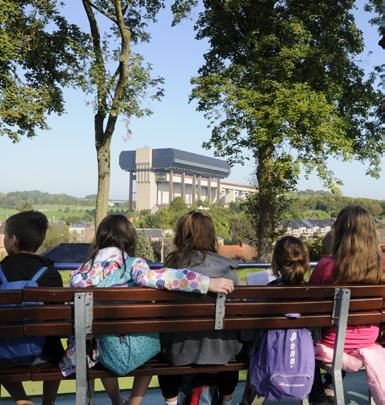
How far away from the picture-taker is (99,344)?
2848 millimetres

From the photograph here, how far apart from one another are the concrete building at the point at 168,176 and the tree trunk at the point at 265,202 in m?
139

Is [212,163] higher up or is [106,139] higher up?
[212,163]

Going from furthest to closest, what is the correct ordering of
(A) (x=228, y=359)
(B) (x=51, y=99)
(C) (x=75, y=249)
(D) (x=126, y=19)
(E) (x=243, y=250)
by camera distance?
(E) (x=243, y=250) < (C) (x=75, y=249) < (D) (x=126, y=19) < (B) (x=51, y=99) < (A) (x=228, y=359)

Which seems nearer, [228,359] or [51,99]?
[228,359]

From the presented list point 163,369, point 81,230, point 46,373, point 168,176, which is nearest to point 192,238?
point 163,369

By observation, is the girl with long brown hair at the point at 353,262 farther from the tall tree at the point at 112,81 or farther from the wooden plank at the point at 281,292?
the tall tree at the point at 112,81

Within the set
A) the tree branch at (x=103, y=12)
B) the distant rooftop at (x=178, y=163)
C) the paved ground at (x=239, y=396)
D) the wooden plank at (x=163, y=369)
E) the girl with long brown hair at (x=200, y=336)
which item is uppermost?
the distant rooftop at (x=178, y=163)

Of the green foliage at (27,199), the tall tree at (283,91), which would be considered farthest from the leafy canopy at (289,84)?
the green foliage at (27,199)

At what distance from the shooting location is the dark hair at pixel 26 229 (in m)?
2.97

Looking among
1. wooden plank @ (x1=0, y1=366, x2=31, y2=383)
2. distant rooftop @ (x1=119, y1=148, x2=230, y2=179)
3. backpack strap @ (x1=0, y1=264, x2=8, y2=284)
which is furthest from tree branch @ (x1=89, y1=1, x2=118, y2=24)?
distant rooftop @ (x1=119, y1=148, x2=230, y2=179)

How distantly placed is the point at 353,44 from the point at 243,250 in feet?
148

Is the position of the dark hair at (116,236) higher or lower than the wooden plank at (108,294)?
higher

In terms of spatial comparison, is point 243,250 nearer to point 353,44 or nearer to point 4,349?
point 353,44

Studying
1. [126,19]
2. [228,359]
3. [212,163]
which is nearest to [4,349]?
[228,359]
